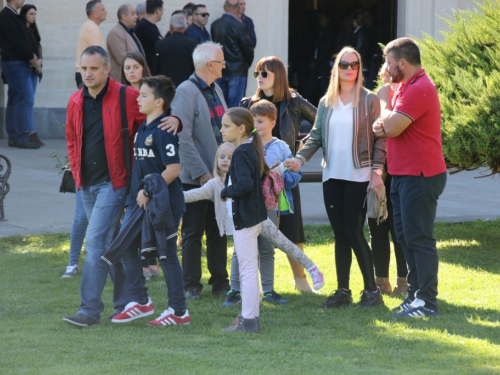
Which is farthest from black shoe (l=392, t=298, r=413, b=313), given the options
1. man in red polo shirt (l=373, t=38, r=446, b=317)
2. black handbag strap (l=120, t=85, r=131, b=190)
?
black handbag strap (l=120, t=85, r=131, b=190)

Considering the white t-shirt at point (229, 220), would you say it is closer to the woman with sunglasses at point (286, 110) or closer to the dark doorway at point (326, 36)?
the woman with sunglasses at point (286, 110)

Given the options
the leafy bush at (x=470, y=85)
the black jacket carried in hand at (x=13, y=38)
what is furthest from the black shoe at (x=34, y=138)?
the leafy bush at (x=470, y=85)

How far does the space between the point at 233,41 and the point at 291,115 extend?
7921 mm

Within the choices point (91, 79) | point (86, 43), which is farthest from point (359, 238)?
point (86, 43)

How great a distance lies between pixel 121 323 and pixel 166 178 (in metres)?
1.02

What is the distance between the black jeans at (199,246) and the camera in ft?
22.2

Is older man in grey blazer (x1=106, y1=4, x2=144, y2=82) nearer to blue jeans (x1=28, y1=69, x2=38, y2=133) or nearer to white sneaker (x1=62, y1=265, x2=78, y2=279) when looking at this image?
blue jeans (x1=28, y1=69, x2=38, y2=133)

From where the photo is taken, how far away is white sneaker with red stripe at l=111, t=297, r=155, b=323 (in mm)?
5867

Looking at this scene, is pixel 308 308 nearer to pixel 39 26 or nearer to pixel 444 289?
pixel 444 289

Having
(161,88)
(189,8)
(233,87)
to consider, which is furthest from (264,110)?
(189,8)

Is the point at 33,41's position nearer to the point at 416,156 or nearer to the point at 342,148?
the point at 342,148

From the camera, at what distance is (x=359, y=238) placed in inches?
250

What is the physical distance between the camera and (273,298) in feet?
21.6

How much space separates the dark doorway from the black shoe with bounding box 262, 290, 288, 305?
1126 centimetres
